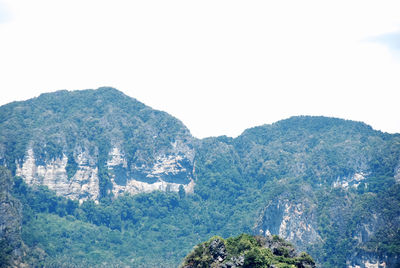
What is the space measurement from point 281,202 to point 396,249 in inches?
1840

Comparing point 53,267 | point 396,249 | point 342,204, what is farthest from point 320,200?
point 53,267

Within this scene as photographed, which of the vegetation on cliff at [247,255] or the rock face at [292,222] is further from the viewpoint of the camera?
the rock face at [292,222]

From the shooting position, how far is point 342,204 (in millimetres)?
191500

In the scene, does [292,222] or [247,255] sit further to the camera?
[292,222]

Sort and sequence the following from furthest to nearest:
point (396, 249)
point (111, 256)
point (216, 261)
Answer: point (111, 256)
point (396, 249)
point (216, 261)

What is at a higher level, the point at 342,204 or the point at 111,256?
the point at 342,204

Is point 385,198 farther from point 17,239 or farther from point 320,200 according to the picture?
point 17,239

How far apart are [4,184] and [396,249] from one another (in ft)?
300

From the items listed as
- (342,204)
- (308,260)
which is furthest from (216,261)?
(342,204)

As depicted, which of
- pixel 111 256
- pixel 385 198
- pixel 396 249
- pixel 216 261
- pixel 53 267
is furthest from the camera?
pixel 111 256

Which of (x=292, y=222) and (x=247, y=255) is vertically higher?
(x=247, y=255)

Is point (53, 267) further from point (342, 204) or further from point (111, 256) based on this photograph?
point (342, 204)

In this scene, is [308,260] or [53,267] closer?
[308,260]

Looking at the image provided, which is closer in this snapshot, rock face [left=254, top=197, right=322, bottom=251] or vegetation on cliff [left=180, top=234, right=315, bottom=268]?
vegetation on cliff [left=180, top=234, right=315, bottom=268]
